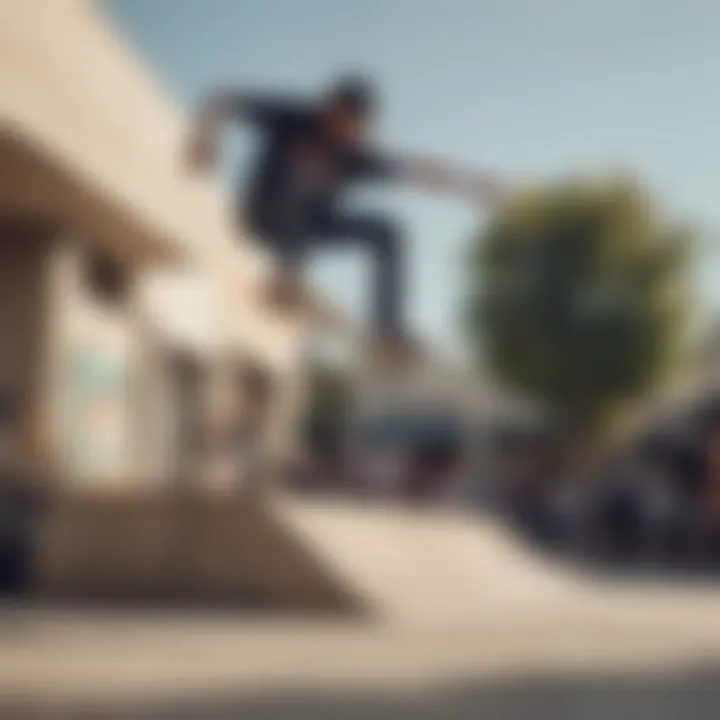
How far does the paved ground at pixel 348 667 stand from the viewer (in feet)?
18.1

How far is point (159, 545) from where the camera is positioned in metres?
9.39

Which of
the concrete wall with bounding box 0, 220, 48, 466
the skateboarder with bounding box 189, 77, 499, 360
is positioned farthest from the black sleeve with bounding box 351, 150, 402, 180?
the concrete wall with bounding box 0, 220, 48, 466

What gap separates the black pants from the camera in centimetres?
765

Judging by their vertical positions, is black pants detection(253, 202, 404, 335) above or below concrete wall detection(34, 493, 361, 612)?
above

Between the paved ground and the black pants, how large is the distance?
6.22 feet

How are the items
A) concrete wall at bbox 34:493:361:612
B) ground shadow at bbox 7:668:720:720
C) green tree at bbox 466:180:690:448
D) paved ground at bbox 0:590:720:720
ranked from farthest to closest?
green tree at bbox 466:180:690:448 → concrete wall at bbox 34:493:361:612 → paved ground at bbox 0:590:720:720 → ground shadow at bbox 7:668:720:720

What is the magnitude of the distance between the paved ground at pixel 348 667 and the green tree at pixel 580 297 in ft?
19.4

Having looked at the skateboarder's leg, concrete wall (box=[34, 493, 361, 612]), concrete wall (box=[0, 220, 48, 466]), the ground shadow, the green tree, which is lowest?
the ground shadow

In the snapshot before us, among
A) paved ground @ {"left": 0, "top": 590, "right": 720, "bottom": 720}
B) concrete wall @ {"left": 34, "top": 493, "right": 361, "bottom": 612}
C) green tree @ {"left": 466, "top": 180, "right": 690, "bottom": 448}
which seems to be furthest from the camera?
green tree @ {"left": 466, "top": 180, "right": 690, "bottom": 448}

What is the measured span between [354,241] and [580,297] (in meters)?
Answer: 8.28

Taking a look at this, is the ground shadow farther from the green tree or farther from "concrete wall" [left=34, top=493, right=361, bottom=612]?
the green tree

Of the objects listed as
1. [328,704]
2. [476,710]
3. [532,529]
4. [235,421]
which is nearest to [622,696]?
[476,710]

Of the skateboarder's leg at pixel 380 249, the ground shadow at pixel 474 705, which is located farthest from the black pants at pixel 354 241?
the ground shadow at pixel 474 705

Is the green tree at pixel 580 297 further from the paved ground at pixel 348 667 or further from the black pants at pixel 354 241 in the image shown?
A: the paved ground at pixel 348 667
